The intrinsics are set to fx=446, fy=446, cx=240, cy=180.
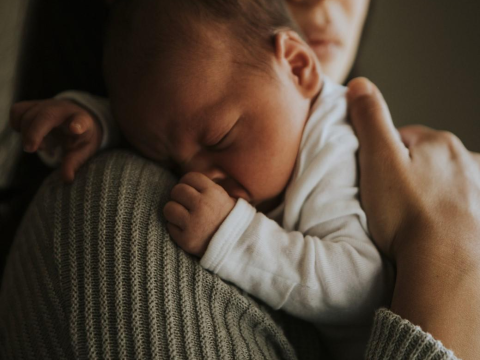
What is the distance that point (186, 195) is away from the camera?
2.70 ft

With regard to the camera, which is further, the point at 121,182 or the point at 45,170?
the point at 45,170

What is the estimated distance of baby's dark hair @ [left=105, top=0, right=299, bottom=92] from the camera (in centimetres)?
91

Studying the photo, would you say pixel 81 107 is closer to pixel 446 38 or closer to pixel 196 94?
pixel 196 94

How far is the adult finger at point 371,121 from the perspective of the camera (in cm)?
96

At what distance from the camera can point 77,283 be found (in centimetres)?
74

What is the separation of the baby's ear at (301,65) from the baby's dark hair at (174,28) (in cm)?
5

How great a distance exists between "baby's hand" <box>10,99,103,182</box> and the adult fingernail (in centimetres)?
61

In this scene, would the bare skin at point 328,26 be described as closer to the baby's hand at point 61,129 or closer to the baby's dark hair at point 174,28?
the baby's dark hair at point 174,28

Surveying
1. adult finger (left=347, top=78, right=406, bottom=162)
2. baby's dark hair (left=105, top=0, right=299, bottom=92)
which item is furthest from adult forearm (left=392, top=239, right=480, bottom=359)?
baby's dark hair (left=105, top=0, right=299, bottom=92)

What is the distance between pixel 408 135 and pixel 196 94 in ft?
1.77

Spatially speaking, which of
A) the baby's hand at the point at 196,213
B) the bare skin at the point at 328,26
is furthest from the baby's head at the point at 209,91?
the bare skin at the point at 328,26

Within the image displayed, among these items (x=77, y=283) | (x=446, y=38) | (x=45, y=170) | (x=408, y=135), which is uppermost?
(x=446, y=38)

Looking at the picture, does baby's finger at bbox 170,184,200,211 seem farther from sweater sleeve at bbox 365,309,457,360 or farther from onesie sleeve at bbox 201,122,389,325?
sweater sleeve at bbox 365,309,457,360

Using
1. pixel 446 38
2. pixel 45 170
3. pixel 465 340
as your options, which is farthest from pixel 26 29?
pixel 446 38
